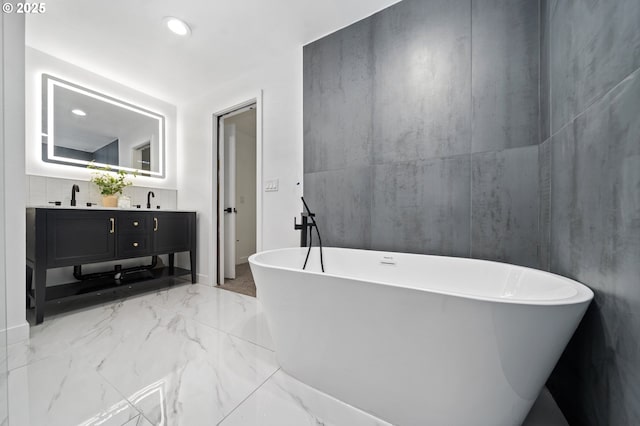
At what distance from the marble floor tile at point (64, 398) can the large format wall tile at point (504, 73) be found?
226 cm

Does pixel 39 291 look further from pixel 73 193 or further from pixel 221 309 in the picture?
pixel 221 309

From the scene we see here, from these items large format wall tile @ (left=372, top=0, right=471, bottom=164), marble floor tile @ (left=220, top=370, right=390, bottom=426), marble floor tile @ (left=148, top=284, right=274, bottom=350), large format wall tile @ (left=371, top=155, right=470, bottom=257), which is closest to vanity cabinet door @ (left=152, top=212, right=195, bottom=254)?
marble floor tile @ (left=148, top=284, right=274, bottom=350)

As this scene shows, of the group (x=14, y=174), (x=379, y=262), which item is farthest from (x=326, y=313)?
(x=14, y=174)

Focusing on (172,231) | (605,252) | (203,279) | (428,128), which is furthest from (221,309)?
(605,252)

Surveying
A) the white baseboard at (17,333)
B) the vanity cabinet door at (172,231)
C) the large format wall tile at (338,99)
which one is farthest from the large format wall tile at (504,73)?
the white baseboard at (17,333)

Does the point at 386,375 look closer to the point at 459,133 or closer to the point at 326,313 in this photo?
the point at 326,313

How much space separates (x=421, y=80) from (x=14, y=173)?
2.72 meters

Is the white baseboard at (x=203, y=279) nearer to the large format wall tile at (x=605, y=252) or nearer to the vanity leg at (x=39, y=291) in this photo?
the vanity leg at (x=39, y=291)

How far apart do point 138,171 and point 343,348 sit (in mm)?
3072

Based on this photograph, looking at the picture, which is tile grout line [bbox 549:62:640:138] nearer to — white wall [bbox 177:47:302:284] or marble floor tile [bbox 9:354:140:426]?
white wall [bbox 177:47:302:284]

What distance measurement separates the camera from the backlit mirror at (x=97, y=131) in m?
2.18

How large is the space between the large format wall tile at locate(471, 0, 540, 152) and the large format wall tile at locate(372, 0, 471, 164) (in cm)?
6

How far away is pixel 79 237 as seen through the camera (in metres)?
1.87

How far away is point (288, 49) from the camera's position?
212 cm
